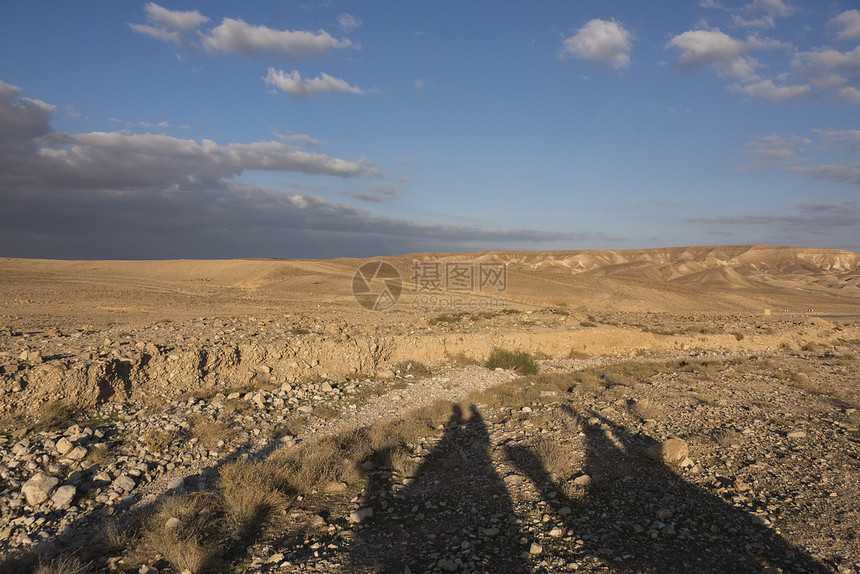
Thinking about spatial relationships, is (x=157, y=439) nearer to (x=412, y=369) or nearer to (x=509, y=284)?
(x=412, y=369)

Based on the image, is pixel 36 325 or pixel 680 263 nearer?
pixel 36 325

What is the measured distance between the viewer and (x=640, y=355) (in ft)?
65.0

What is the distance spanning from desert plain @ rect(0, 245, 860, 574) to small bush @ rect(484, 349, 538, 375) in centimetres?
7

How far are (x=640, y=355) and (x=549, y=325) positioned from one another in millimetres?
4164

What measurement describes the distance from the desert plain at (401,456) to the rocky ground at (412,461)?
4cm

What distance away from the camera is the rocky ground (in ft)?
16.3

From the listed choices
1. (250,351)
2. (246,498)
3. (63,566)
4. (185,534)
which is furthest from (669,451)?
(250,351)

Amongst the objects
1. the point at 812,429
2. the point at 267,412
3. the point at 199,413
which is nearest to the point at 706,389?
the point at 812,429

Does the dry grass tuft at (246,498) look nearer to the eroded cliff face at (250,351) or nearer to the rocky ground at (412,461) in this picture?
the rocky ground at (412,461)

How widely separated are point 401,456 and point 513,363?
827cm

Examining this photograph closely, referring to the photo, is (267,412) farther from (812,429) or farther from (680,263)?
(680,263)

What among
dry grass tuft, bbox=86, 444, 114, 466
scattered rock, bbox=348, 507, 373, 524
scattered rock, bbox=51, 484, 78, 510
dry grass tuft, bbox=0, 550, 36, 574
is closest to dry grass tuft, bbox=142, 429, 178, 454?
dry grass tuft, bbox=86, 444, 114, 466

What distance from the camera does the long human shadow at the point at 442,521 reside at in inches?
193

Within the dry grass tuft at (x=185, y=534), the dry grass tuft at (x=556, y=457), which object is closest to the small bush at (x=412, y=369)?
the dry grass tuft at (x=556, y=457)
